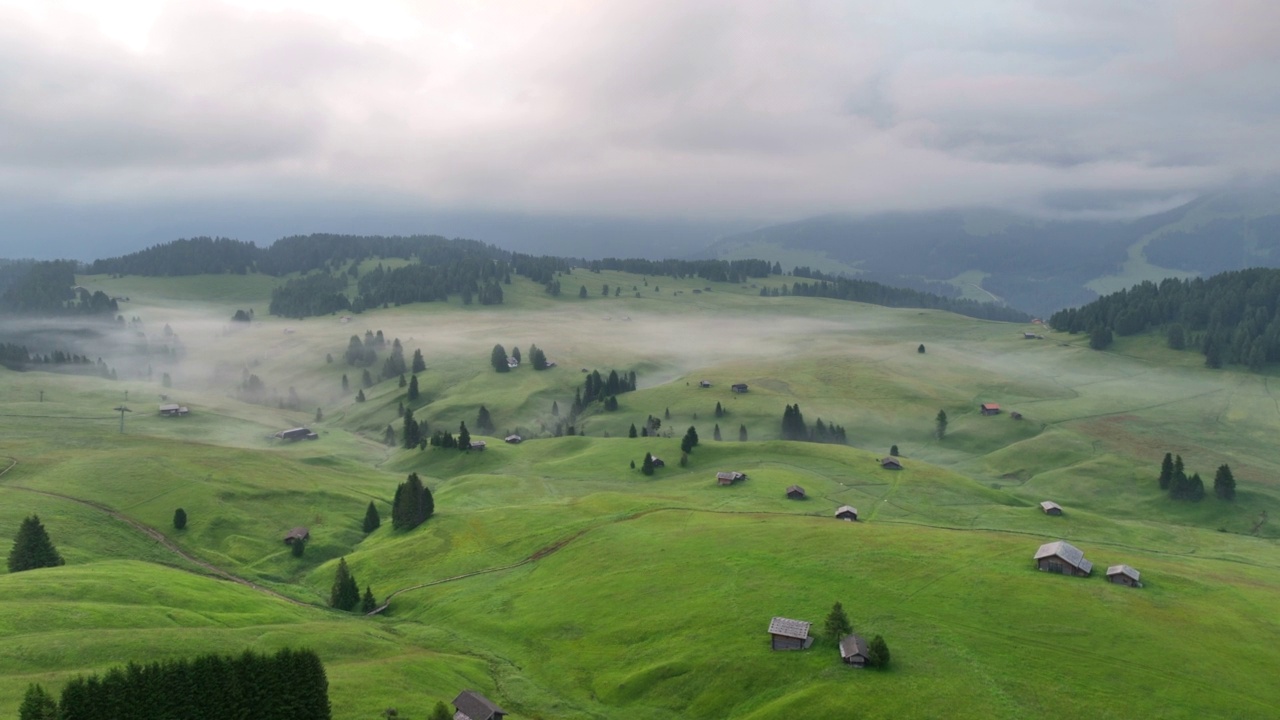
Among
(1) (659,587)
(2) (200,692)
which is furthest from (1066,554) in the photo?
(2) (200,692)

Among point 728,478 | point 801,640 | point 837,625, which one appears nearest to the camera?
point 801,640

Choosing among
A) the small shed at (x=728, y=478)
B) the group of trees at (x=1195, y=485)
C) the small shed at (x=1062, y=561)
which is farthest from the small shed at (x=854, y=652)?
the group of trees at (x=1195, y=485)

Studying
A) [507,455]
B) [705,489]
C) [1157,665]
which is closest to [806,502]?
[705,489]

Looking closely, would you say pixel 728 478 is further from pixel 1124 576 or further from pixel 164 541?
pixel 164 541

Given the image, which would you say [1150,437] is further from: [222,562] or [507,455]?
[222,562]

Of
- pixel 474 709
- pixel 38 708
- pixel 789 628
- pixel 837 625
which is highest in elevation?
pixel 38 708

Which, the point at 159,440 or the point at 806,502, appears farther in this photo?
the point at 159,440

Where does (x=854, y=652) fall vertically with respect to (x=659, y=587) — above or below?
above

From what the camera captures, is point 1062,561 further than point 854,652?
Yes
